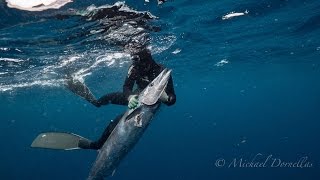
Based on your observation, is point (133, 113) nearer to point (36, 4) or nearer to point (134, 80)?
point (134, 80)

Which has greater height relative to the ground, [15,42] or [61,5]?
[61,5]

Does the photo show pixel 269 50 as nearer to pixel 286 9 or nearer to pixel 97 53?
pixel 286 9

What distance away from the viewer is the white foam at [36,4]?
8.86m

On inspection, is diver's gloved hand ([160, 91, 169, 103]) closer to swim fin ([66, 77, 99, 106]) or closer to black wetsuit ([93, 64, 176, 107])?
→ black wetsuit ([93, 64, 176, 107])

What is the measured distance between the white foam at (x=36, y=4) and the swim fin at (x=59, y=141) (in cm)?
409

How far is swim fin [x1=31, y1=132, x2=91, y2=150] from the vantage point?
26.1ft

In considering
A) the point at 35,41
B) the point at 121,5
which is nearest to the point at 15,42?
the point at 35,41

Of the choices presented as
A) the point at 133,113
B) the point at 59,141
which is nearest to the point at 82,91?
the point at 59,141

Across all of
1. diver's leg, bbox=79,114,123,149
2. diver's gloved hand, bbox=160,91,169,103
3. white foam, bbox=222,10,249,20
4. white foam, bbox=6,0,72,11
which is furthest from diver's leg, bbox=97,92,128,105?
white foam, bbox=222,10,249,20

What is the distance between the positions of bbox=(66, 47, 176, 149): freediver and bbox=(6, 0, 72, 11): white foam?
2681 mm

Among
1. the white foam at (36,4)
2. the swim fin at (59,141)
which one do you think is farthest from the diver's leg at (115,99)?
the white foam at (36,4)

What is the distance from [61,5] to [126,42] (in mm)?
6267

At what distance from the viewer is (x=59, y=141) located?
7.99 meters

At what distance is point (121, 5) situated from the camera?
404 inches
